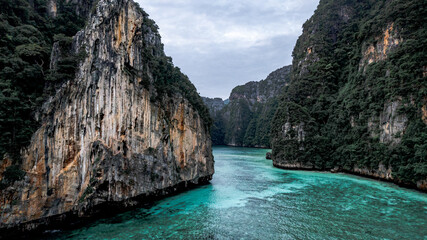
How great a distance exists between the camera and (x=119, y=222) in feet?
45.5

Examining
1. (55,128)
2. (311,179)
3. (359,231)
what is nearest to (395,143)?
(311,179)

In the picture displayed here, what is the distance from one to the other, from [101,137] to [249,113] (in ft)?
357

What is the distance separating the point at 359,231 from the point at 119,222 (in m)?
14.2

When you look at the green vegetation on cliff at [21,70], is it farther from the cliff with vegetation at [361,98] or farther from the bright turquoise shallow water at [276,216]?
the cliff with vegetation at [361,98]

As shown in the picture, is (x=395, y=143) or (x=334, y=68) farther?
(x=334, y=68)

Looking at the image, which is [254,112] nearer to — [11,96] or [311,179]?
[311,179]

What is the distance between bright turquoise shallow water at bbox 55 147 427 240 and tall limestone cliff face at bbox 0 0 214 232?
1932 millimetres

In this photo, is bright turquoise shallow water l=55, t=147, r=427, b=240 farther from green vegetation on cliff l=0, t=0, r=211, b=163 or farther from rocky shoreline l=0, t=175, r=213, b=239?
green vegetation on cliff l=0, t=0, r=211, b=163

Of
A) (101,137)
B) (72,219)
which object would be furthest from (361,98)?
(72,219)

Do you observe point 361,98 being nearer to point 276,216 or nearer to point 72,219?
point 276,216

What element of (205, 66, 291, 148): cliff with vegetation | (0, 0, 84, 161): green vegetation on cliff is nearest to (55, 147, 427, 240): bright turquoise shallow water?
(0, 0, 84, 161): green vegetation on cliff

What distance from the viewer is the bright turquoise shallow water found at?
12.8 meters

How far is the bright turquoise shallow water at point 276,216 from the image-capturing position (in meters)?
12.8

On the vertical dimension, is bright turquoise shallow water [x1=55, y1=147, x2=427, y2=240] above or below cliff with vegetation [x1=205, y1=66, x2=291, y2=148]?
below
